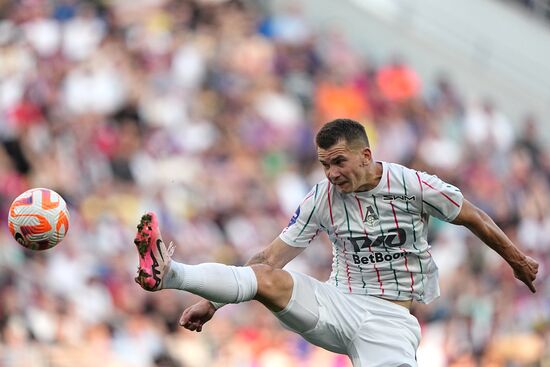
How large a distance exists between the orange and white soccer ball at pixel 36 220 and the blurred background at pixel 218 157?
555 centimetres

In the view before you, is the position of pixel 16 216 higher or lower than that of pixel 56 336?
lower

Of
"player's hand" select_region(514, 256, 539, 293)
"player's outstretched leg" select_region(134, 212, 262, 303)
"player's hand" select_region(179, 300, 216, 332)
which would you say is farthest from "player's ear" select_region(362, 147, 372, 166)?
"player's hand" select_region(179, 300, 216, 332)

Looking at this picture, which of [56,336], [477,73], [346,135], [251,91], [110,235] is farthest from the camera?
[477,73]

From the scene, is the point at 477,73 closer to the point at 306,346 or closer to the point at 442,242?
the point at 442,242

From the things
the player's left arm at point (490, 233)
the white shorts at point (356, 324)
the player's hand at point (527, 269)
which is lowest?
the white shorts at point (356, 324)

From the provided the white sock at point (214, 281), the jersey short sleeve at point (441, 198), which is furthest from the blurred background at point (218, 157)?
the white sock at point (214, 281)

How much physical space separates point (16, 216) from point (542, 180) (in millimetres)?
11571

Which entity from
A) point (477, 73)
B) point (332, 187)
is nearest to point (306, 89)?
point (477, 73)

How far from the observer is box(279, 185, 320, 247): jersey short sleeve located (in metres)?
8.91

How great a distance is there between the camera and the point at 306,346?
49.0ft

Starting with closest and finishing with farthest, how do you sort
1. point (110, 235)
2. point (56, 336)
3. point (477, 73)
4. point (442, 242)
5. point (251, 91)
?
point (56, 336) → point (110, 235) → point (442, 242) → point (251, 91) → point (477, 73)

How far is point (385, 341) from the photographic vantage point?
8.88 metres

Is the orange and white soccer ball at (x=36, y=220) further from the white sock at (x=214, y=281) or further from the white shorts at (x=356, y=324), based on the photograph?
the white shorts at (x=356, y=324)

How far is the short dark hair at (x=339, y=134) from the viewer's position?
848cm
